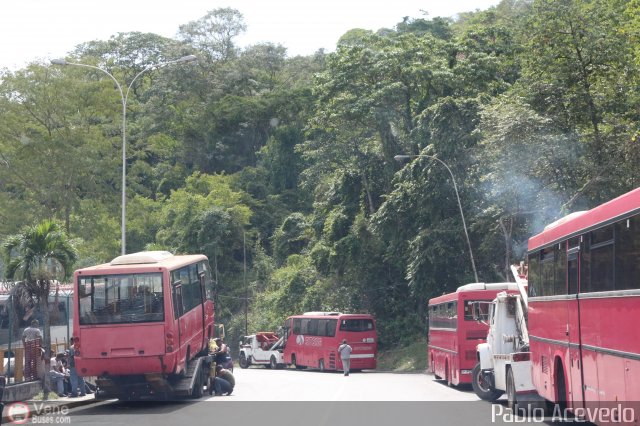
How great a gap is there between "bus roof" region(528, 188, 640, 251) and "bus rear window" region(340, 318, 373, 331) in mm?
27296

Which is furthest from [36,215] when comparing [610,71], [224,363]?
[610,71]

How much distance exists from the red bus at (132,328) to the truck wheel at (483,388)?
7096mm

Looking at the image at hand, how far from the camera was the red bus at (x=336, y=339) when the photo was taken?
43156 mm

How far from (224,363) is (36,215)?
869 inches

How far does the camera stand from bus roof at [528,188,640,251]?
10.3 m

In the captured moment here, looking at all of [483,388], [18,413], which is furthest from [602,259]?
[18,413]

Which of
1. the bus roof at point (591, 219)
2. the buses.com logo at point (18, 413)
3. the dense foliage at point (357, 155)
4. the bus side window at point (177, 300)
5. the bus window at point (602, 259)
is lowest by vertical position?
the buses.com logo at point (18, 413)

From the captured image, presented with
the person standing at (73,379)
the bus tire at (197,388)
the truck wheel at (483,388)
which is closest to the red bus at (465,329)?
the truck wheel at (483,388)

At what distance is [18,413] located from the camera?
55.2 ft

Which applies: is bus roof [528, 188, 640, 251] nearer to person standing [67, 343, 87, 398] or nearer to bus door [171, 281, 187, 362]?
bus door [171, 281, 187, 362]

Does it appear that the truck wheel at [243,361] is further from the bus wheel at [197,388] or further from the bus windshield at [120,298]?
the bus windshield at [120,298]

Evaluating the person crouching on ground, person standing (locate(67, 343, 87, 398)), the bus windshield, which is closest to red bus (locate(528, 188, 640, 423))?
the bus windshield

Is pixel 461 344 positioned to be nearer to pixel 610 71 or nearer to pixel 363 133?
pixel 610 71

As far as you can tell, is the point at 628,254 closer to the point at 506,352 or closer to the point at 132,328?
the point at 506,352
